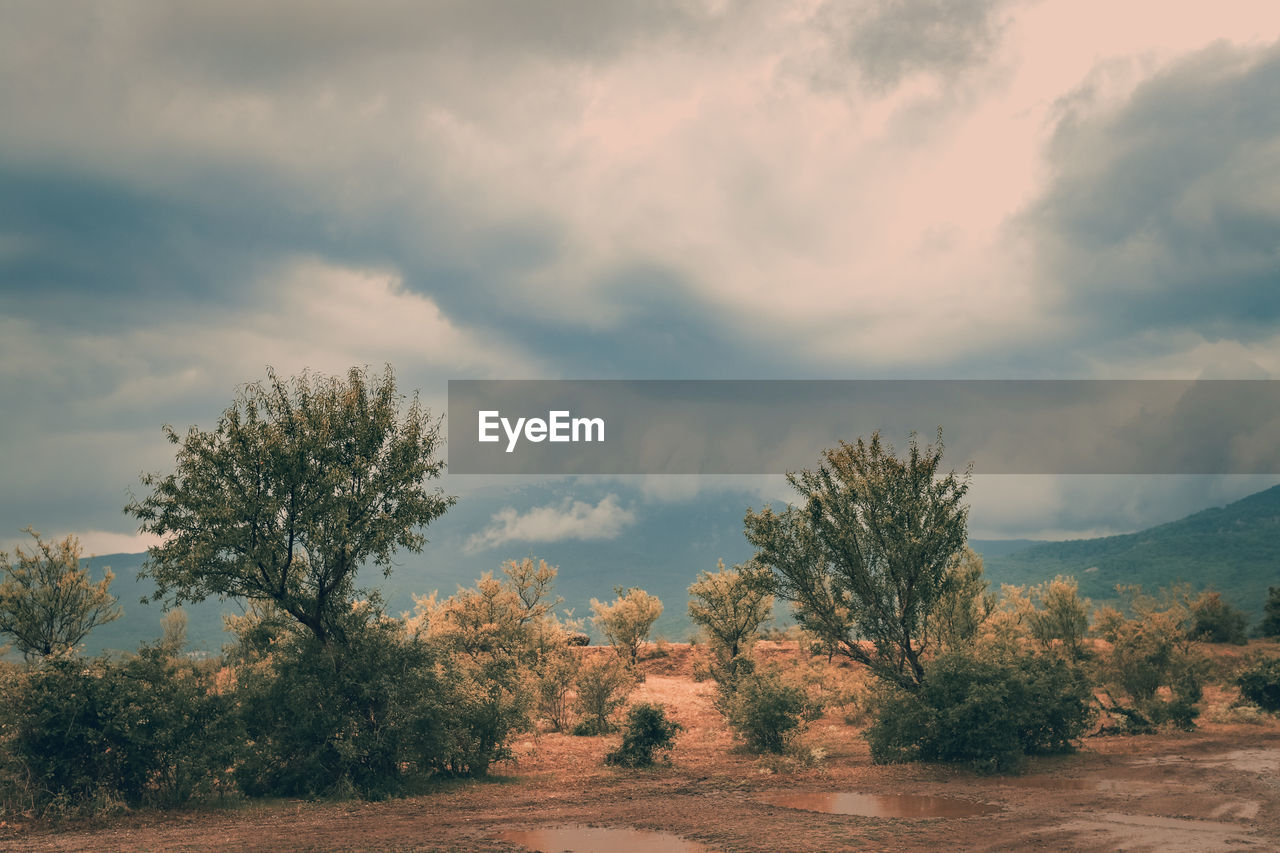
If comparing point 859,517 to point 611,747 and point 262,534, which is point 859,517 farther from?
point 262,534

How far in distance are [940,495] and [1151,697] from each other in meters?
18.3

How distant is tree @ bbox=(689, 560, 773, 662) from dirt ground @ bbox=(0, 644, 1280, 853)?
20728 millimetres

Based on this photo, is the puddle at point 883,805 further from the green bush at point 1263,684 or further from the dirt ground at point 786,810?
the green bush at point 1263,684

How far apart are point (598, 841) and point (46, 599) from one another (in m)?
38.8

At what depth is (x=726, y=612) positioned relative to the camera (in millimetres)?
51094

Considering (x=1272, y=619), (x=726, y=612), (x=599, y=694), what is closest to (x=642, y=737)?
(x=599, y=694)

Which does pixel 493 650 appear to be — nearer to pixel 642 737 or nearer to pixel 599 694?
pixel 599 694

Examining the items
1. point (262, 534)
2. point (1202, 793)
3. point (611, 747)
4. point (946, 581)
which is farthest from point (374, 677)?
point (1202, 793)

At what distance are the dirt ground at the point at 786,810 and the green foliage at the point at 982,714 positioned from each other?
3.04 ft

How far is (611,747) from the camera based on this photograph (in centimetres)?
2972

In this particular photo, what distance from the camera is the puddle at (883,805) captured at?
1984cm

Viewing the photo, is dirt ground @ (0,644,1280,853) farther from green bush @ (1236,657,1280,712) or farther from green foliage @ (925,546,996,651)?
green foliage @ (925,546,996,651)

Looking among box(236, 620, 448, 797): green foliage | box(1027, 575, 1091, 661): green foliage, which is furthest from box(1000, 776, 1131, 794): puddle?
box(1027, 575, 1091, 661): green foliage

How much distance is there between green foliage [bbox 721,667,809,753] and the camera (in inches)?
1142
